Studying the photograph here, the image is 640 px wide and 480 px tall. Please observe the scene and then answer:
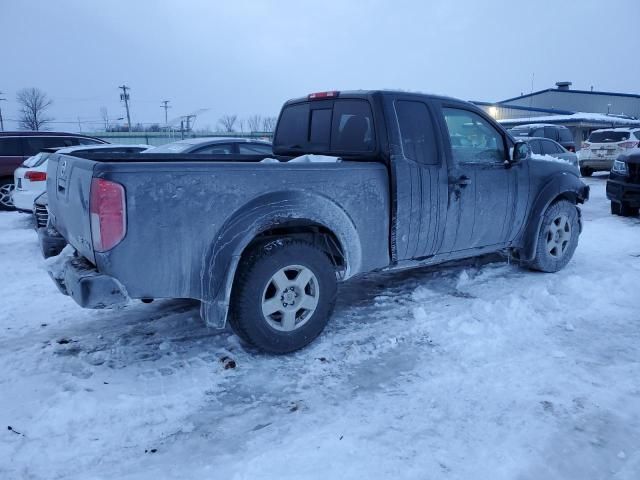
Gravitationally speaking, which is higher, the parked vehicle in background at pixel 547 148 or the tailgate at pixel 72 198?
the parked vehicle in background at pixel 547 148

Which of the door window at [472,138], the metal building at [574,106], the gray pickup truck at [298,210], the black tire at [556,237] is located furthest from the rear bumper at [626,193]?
the metal building at [574,106]

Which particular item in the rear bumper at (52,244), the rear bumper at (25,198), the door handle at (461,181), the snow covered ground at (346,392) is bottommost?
the snow covered ground at (346,392)

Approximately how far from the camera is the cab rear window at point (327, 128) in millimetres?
4129

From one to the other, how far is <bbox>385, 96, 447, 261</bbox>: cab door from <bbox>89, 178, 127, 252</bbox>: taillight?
2.08m

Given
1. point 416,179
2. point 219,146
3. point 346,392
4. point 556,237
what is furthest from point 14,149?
point 556,237

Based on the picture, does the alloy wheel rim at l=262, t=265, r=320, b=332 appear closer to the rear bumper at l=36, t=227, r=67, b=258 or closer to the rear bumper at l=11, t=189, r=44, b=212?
the rear bumper at l=36, t=227, r=67, b=258

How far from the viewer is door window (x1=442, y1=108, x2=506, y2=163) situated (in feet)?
14.6

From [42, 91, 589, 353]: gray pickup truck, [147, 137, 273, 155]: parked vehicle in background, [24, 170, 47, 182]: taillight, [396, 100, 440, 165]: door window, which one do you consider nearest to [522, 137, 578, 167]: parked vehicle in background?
[147, 137, 273, 155]: parked vehicle in background

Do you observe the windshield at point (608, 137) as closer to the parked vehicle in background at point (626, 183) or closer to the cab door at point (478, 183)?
the parked vehicle in background at point (626, 183)

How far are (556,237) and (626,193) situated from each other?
4762 millimetres

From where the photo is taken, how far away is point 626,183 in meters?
9.09

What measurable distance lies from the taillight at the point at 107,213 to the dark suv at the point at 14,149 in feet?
31.9

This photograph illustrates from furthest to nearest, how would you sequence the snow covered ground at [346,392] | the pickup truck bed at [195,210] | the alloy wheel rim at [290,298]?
1. the alloy wheel rim at [290,298]
2. the pickup truck bed at [195,210]
3. the snow covered ground at [346,392]

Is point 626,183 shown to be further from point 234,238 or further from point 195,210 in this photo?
point 195,210
